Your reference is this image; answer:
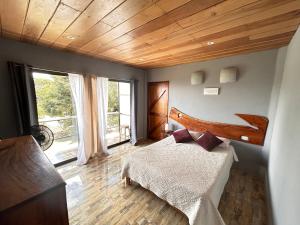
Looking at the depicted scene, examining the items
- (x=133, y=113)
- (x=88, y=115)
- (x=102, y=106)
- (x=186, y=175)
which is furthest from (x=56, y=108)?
(x=186, y=175)

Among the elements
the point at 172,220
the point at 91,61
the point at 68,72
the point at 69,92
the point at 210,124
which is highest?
the point at 91,61

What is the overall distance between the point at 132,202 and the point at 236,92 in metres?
2.82

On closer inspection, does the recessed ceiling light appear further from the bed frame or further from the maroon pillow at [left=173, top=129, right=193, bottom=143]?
the maroon pillow at [left=173, top=129, right=193, bottom=143]

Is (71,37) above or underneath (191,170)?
above

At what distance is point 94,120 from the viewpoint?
3195 millimetres

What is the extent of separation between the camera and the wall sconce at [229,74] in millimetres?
2705

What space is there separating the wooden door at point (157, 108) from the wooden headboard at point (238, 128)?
780mm

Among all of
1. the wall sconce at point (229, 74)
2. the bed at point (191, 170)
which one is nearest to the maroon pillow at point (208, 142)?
the bed at point (191, 170)

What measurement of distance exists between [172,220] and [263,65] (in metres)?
2.99

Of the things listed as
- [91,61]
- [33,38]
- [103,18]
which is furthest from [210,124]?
[33,38]

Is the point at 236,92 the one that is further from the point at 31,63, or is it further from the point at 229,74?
the point at 31,63

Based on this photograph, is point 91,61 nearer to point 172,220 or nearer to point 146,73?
point 146,73

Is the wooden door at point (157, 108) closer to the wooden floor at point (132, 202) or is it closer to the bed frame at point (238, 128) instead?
the bed frame at point (238, 128)

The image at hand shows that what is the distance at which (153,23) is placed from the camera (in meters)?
1.53
